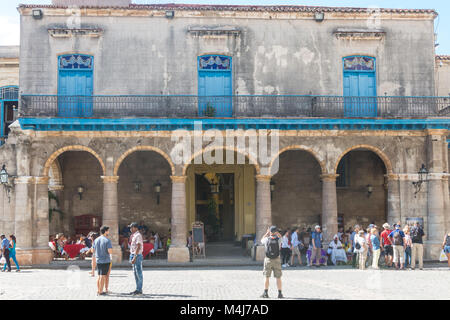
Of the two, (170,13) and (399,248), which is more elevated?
(170,13)

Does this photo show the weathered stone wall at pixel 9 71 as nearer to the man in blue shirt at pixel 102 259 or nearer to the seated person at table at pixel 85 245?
the seated person at table at pixel 85 245

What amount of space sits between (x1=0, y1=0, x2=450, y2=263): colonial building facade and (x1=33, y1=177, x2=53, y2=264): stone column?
4 cm

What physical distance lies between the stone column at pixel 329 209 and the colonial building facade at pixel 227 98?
0.15ft

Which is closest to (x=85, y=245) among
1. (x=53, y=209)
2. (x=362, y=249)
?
(x=53, y=209)

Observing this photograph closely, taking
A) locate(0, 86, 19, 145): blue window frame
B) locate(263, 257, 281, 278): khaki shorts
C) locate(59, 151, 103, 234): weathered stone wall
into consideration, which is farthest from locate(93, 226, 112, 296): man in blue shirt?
locate(0, 86, 19, 145): blue window frame

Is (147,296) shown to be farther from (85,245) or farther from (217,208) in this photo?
(217,208)

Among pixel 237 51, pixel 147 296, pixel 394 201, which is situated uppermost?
pixel 237 51

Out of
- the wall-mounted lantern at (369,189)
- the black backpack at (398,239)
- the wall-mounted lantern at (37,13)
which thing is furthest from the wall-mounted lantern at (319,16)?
the wall-mounted lantern at (37,13)

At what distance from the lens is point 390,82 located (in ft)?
71.4

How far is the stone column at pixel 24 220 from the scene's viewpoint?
19.6m

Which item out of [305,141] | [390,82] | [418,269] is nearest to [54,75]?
[305,141]

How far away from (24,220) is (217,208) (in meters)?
10.1

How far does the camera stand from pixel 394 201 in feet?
68.6
